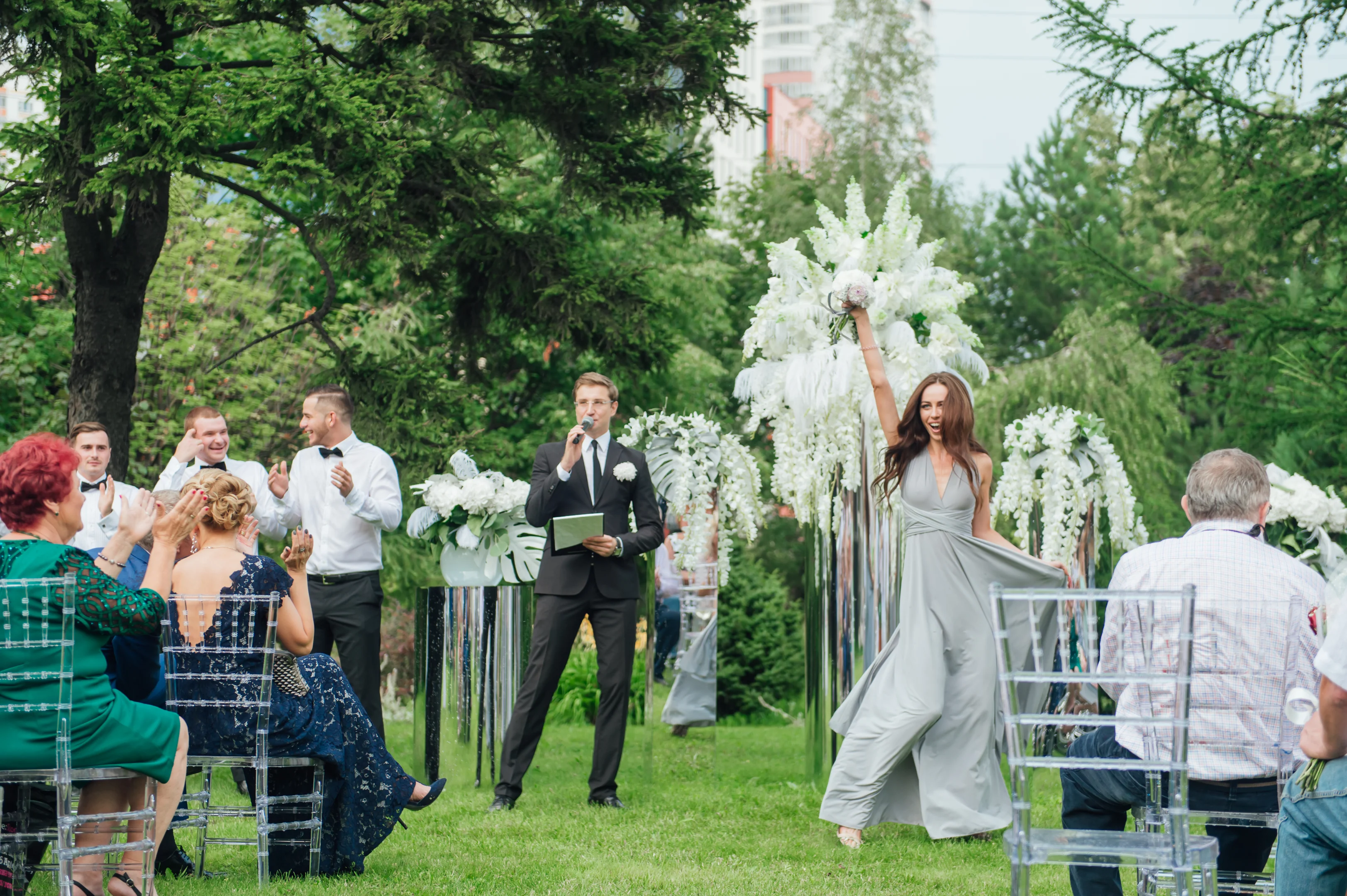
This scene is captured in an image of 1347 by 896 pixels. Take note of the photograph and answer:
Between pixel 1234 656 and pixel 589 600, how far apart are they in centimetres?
371

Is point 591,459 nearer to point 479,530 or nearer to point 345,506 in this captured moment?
point 479,530


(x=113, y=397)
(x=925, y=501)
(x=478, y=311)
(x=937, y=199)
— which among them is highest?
(x=937, y=199)

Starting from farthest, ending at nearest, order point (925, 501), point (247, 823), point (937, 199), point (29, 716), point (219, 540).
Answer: point (937, 199), point (247, 823), point (925, 501), point (219, 540), point (29, 716)

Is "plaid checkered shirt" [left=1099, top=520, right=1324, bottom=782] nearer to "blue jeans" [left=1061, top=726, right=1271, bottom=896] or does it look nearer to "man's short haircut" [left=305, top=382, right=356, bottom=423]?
"blue jeans" [left=1061, top=726, right=1271, bottom=896]

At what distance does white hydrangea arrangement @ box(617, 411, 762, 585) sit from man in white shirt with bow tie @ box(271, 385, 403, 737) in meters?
1.50

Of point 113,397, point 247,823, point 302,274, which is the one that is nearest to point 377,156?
point 113,397

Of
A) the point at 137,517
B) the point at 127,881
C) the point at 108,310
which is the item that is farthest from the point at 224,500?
the point at 108,310

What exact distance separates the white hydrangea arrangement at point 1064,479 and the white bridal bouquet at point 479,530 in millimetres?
2667

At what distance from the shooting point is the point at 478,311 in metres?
11.3

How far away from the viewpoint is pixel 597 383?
22.0 feet

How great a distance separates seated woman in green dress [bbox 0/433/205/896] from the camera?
394cm

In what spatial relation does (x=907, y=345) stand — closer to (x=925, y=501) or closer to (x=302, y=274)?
(x=925, y=501)

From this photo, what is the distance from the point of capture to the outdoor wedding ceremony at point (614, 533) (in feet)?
12.4

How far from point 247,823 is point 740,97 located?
663 centimetres
